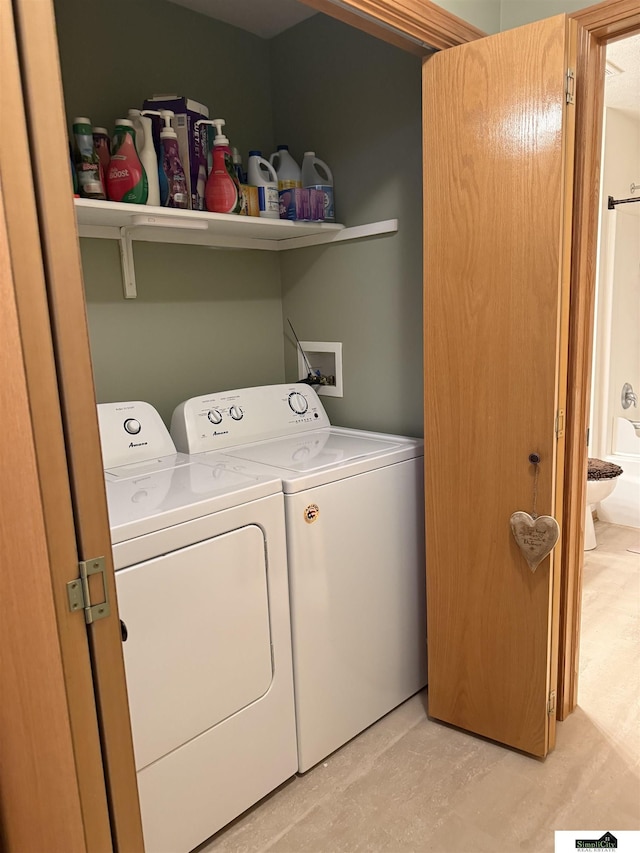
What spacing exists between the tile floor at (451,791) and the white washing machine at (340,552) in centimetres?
10

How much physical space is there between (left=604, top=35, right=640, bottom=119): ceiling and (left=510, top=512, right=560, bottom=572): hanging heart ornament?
77.1 inches

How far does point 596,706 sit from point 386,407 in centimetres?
125

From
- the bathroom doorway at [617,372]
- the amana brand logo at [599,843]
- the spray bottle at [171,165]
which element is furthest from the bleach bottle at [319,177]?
the amana brand logo at [599,843]

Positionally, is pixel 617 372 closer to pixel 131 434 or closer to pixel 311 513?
pixel 311 513

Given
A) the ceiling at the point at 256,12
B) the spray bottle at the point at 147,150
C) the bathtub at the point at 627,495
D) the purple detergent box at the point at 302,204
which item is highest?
the ceiling at the point at 256,12

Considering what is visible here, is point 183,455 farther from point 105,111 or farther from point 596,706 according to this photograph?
point 596,706

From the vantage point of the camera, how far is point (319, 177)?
92.5 inches

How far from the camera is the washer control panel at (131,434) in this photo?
189cm

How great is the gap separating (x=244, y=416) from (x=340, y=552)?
640 mm

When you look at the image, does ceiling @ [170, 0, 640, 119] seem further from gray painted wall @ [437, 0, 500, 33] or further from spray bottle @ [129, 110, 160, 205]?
gray painted wall @ [437, 0, 500, 33]

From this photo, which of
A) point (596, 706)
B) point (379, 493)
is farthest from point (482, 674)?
point (379, 493)

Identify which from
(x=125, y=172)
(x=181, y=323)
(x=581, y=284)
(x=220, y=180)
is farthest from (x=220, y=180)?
(x=581, y=284)

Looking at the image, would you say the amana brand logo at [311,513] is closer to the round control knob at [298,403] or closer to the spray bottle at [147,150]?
the round control knob at [298,403]

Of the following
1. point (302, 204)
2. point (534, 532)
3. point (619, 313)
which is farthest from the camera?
point (619, 313)
